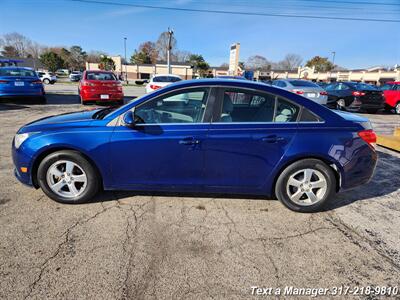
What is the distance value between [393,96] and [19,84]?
1759 cm

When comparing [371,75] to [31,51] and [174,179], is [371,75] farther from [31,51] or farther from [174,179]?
[31,51]

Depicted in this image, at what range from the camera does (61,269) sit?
6.99ft

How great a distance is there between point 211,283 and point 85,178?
196 centimetres

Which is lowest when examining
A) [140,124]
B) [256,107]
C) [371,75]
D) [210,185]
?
[210,185]

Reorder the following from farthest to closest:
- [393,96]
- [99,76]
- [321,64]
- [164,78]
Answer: [321,64] → [393,96] → [164,78] → [99,76]

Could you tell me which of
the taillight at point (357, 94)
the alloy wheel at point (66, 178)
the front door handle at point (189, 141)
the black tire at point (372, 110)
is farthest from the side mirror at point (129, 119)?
the black tire at point (372, 110)

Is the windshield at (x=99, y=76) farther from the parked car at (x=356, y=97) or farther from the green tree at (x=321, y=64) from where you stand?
the green tree at (x=321, y=64)

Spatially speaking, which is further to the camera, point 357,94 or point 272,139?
point 357,94

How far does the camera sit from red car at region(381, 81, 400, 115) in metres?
12.9

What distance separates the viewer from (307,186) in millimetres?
3078

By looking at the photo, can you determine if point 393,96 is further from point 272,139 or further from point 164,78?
point 272,139

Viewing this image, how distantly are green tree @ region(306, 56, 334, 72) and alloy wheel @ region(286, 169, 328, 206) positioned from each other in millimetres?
82062

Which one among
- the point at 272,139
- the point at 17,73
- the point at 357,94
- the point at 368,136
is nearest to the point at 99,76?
the point at 17,73

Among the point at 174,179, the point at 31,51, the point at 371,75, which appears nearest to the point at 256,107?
the point at 174,179
